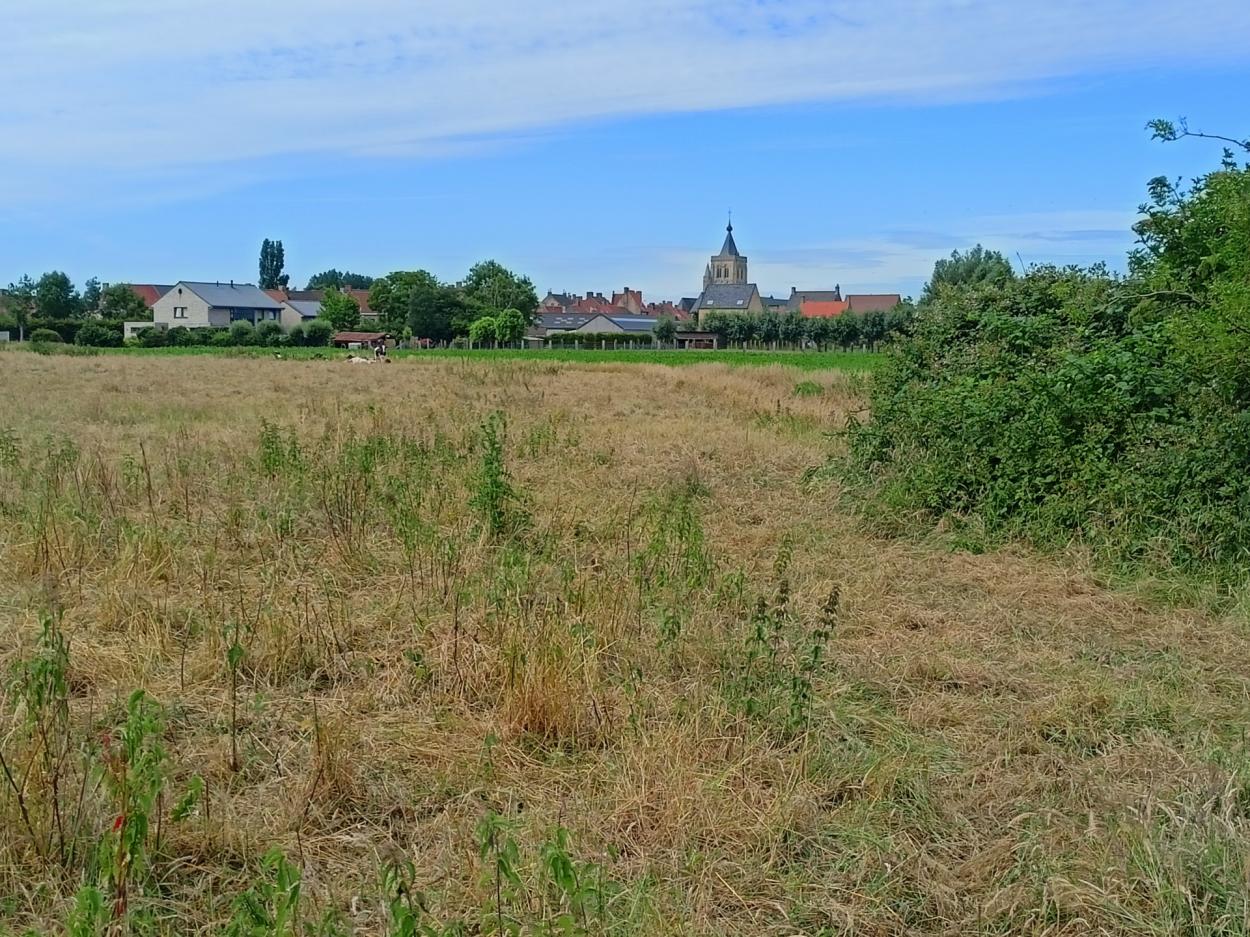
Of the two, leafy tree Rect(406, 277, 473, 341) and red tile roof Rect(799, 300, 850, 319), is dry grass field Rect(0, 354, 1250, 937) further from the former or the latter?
red tile roof Rect(799, 300, 850, 319)

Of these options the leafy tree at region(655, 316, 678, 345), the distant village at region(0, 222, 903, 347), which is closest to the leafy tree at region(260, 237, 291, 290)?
the distant village at region(0, 222, 903, 347)

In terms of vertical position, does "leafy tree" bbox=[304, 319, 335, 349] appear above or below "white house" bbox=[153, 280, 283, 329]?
below

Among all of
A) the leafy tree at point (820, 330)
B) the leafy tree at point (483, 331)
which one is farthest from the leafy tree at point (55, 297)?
the leafy tree at point (820, 330)

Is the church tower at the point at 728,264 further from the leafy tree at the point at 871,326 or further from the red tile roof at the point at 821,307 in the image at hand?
the leafy tree at the point at 871,326

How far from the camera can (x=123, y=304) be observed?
97.4 m

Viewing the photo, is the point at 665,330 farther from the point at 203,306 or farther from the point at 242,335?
the point at 203,306

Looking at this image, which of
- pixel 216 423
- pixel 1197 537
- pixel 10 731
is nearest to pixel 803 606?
pixel 1197 537

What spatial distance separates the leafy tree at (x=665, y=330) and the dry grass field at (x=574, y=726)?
87.5m

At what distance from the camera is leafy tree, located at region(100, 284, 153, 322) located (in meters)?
96.5

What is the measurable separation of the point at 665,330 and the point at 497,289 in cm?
2139

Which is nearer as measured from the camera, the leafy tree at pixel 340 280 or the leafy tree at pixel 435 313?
the leafy tree at pixel 435 313

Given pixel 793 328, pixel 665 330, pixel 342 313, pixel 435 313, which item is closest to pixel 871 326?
pixel 793 328

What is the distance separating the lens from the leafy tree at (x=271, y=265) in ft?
445

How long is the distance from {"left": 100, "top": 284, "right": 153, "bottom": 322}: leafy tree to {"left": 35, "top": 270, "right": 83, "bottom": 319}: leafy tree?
11.8 feet
